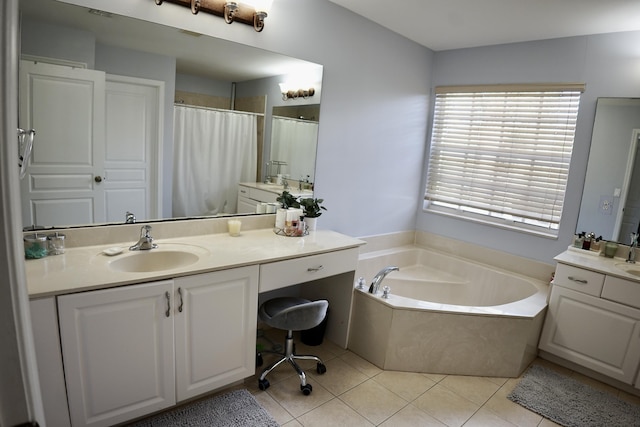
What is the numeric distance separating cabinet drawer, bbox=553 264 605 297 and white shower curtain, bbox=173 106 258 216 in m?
2.20

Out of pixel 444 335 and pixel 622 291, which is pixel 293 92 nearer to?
pixel 444 335

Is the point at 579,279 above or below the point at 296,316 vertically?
above

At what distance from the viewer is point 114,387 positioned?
5.50ft

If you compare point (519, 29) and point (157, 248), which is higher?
point (519, 29)

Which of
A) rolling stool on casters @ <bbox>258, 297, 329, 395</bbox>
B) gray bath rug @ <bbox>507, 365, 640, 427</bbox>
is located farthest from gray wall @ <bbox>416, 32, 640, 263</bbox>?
rolling stool on casters @ <bbox>258, 297, 329, 395</bbox>

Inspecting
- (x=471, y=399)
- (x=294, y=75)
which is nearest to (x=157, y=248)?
(x=294, y=75)

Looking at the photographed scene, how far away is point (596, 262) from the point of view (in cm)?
260

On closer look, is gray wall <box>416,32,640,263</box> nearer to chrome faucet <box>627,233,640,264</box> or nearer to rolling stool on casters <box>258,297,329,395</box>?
chrome faucet <box>627,233,640,264</box>

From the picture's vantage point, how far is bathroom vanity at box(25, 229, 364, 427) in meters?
1.52

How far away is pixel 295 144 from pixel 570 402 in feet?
7.89

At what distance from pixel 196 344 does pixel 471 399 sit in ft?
5.41

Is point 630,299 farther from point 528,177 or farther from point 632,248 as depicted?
point 528,177

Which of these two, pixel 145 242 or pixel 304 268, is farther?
pixel 304 268

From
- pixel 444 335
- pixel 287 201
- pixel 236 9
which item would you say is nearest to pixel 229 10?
pixel 236 9
